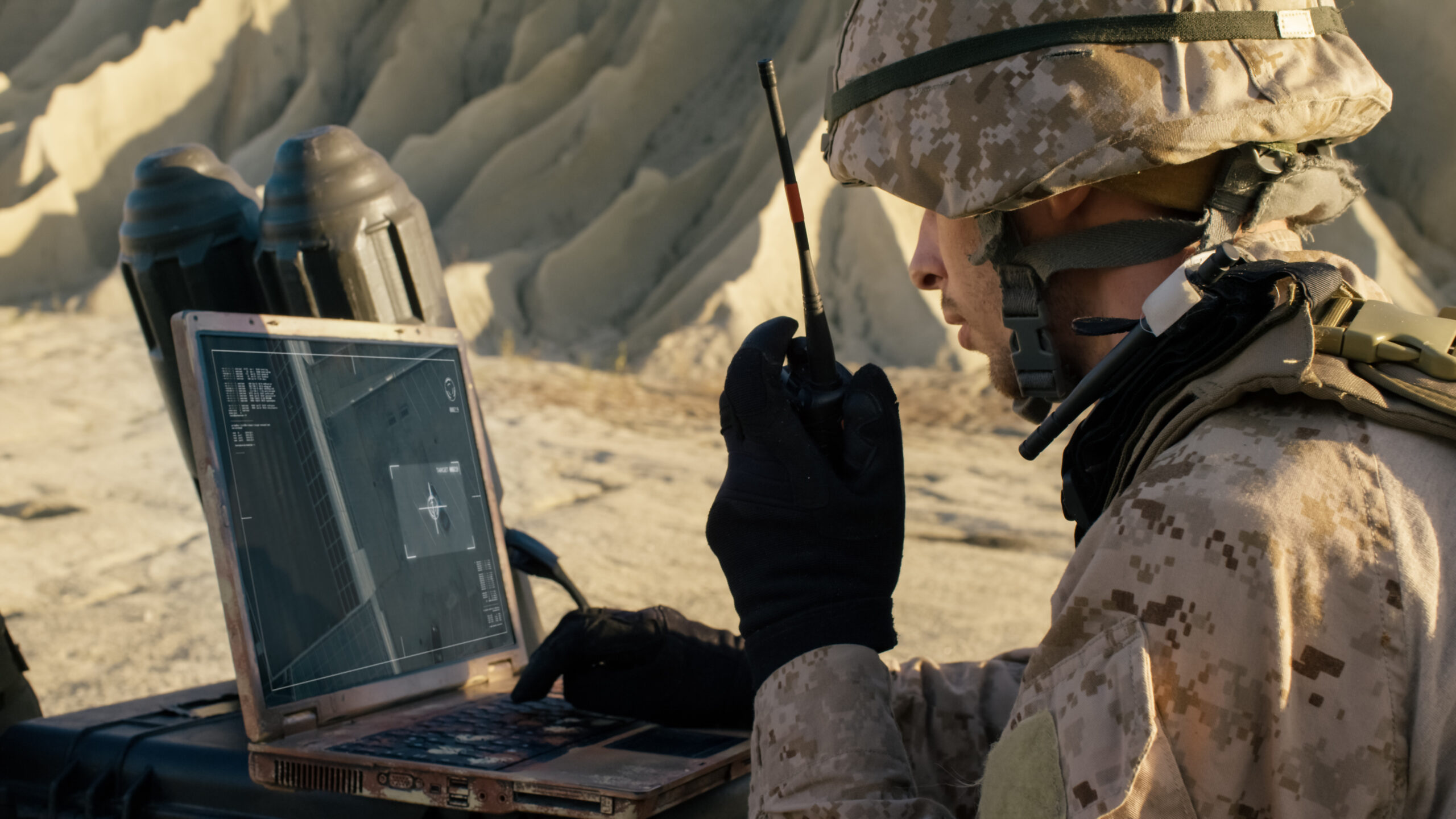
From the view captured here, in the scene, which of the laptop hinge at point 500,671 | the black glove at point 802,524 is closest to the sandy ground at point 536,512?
the laptop hinge at point 500,671

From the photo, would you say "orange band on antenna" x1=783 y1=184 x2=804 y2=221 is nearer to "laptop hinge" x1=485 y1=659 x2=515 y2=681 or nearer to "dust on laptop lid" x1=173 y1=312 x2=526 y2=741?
"dust on laptop lid" x1=173 y1=312 x2=526 y2=741

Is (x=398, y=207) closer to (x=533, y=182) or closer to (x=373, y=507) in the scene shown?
(x=373, y=507)

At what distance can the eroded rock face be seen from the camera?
9.41 m

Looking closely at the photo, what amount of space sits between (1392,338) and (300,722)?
1.45m

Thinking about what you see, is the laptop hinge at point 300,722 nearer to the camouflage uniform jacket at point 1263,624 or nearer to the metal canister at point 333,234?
the metal canister at point 333,234

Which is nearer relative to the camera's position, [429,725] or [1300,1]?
[1300,1]

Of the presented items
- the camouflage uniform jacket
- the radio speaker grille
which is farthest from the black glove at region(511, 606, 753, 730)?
the camouflage uniform jacket

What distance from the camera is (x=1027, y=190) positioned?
4.20 feet

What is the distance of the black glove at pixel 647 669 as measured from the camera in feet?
5.65

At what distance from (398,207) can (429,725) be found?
116cm

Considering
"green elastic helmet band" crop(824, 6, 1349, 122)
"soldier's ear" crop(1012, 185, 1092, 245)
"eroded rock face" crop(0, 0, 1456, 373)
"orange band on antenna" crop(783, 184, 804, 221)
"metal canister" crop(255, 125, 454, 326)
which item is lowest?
"soldier's ear" crop(1012, 185, 1092, 245)

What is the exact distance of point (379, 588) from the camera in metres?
1.87

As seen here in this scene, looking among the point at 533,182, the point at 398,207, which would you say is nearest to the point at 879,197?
the point at 533,182

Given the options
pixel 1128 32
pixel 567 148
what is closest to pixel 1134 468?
pixel 1128 32
